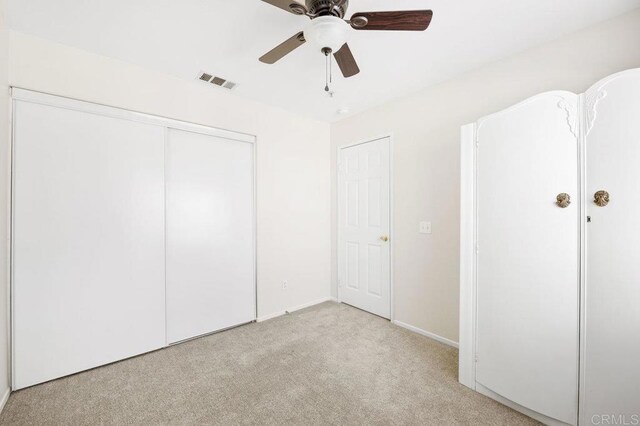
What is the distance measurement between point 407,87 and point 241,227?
2287mm

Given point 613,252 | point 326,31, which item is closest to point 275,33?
point 326,31

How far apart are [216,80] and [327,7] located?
1.60 meters

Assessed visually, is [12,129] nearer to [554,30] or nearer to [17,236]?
[17,236]

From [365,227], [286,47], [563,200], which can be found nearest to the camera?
[563,200]

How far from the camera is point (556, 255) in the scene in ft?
5.03

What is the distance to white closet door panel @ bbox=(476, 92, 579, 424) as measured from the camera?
4.92 feet

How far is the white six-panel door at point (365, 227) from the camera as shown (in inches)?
122

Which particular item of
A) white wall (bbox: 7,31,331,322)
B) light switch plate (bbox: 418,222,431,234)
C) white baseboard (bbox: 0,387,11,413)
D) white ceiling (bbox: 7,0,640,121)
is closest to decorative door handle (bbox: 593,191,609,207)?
→ white ceiling (bbox: 7,0,640,121)

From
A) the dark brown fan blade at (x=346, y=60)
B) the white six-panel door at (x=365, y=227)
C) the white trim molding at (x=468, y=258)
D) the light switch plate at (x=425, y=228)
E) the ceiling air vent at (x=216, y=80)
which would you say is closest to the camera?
the dark brown fan blade at (x=346, y=60)

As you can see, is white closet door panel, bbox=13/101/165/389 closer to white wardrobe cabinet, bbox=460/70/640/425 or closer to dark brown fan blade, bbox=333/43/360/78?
dark brown fan blade, bbox=333/43/360/78

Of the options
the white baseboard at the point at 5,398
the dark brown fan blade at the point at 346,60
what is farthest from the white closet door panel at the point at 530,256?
the white baseboard at the point at 5,398

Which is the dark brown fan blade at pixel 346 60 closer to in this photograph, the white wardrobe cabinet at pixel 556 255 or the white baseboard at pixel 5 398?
the white wardrobe cabinet at pixel 556 255

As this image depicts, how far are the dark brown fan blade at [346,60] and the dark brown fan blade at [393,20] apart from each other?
0.20 metres

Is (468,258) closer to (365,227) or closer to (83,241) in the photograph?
(365,227)
